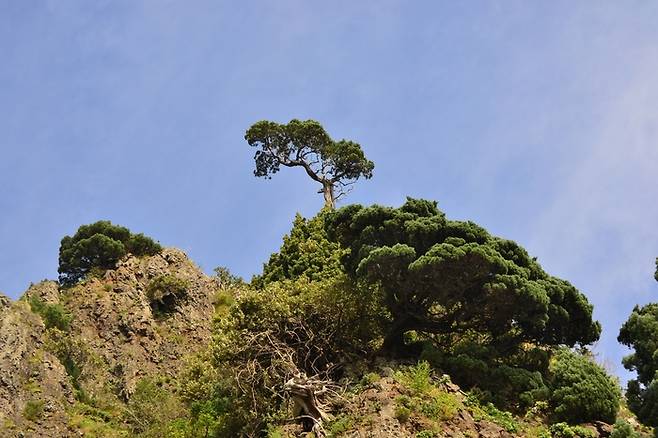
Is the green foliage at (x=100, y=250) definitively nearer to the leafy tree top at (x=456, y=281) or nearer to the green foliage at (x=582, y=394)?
the leafy tree top at (x=456, y=281)

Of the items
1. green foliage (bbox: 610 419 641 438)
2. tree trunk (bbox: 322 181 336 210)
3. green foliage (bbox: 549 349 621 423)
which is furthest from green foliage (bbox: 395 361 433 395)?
tree trunk (bbox: 322 181 336 210)

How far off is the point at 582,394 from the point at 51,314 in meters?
27.1

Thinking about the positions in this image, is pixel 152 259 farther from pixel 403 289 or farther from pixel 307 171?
pixel 403 289

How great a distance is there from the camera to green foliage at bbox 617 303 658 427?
19.3 meters

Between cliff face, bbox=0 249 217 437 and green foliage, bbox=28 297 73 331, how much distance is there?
1.44 feet

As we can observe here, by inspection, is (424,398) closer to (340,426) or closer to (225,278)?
(340,426)

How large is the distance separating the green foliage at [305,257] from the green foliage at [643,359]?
1081 centimetres

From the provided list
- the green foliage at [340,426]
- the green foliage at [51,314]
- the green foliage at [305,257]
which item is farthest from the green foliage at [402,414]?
the green foliage at [51,314]

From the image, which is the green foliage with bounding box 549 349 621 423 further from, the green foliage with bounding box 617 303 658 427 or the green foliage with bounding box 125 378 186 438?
the green foliage with bounding box 125 378 186 438

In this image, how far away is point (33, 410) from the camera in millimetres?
30719

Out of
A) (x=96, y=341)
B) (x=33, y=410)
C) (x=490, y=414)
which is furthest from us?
(x=96, y=341)

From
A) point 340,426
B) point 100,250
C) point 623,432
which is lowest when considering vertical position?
point 623,432

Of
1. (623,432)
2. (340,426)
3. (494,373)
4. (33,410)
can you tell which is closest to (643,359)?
(623,432)

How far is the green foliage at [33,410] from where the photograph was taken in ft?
99.9
